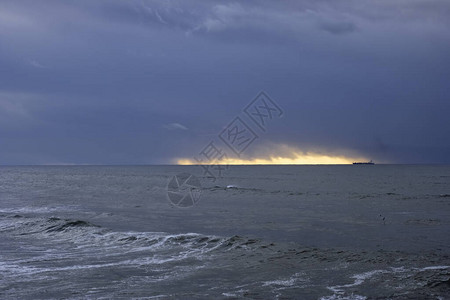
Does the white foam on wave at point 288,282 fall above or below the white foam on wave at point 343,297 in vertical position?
above

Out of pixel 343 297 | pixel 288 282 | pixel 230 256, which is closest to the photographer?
pixel 343 297

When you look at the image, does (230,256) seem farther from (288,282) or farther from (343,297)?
(343,297)

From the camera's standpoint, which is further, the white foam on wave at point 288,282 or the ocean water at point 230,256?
the white foam on wave at point 288,282

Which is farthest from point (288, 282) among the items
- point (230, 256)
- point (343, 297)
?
point (230, 256)

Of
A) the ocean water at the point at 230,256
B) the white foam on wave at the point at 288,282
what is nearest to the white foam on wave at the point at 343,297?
the ocean water at the point at 230,256

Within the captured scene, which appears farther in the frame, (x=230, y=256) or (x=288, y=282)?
(x=230, y=256)

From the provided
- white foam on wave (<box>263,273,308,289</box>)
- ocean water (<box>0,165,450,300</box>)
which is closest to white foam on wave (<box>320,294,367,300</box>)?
ocean water (<box>0,165,450,300</box>)

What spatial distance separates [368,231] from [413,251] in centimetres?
580

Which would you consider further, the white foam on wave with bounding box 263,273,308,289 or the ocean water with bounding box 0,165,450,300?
the white foam on wave with bounding box 263,273,308,289

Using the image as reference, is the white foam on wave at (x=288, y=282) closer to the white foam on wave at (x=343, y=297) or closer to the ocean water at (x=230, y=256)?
the ocean water at (x=230, y=256)

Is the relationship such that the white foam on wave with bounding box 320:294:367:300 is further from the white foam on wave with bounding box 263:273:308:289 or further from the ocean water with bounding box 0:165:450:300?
the white foam on wave with bounding box 263:273:308:289

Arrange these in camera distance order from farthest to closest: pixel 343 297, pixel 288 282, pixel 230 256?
pixel 230 256 < pixel 288 282 < pixel 343 297

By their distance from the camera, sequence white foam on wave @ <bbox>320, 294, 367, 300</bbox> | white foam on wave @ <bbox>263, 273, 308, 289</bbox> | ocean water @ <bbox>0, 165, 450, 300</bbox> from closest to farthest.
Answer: white foam on wave @ <bbox>320, 294, 367, 300</bbox> → ocean water @ <bbox>0, 165, 450, 300</bbox> → white foam on wave @ <bbox>263, 273, 308, 289</bbox>

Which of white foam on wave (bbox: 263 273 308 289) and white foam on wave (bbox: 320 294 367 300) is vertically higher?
white foam on wave (bbox: 263 273 308 289)
